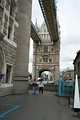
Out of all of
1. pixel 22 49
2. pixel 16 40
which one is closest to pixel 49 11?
pixel 22 49

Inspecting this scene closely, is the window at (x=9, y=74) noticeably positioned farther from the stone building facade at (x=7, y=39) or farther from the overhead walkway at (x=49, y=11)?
the overhead walkway at (x=49, y=11)

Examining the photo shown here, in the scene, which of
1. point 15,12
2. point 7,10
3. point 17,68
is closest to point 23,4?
point 15,12

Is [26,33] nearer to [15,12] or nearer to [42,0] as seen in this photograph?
[15,12]

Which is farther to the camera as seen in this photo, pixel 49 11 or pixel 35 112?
pixel 49 11

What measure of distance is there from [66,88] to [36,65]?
1833 inches

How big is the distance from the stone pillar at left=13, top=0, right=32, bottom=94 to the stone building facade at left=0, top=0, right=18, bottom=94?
1.19 meters

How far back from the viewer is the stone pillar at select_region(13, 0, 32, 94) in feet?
64.7

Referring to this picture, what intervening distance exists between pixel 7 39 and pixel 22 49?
3929 millimetres

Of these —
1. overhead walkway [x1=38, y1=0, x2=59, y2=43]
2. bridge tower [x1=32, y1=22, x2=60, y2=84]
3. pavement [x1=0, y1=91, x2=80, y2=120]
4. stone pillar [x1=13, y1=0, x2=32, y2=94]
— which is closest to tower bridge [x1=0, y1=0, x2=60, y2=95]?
stone pillar [x1=13, y1=0, x2=32, y2=94]

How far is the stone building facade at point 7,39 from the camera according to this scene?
51.1 feet

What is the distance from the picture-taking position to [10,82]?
716 inches

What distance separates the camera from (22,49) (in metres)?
20.4

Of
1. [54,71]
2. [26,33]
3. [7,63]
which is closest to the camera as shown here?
[7,63]

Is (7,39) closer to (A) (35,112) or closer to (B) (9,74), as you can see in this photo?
(B) (9,74)
